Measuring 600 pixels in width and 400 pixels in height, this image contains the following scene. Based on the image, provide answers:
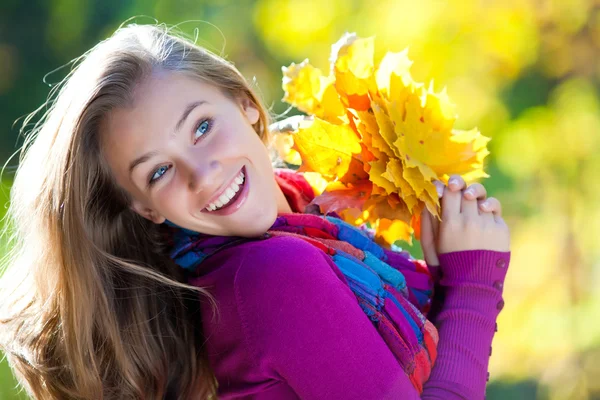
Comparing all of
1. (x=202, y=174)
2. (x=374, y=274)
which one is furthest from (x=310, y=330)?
(x=202, y=174)

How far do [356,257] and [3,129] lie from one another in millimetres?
2313

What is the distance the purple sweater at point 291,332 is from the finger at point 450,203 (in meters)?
0.30

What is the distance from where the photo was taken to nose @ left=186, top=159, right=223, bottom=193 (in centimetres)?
109

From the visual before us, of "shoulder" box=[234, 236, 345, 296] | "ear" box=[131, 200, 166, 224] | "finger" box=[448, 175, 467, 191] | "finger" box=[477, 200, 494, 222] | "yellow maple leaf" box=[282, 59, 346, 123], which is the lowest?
"shoulder" box=[234, 236, 345, 296]

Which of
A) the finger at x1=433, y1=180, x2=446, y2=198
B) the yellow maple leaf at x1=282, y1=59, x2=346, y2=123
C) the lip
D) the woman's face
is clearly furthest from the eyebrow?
the finger at x1=433, y1=180, x2=446, y2=198

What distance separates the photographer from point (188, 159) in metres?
1.10

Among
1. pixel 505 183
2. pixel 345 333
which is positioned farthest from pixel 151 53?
pixel 505 183

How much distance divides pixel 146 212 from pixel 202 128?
7.7 inches

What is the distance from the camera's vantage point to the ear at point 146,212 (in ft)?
3.96

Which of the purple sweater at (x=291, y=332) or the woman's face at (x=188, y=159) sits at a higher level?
the woman's face at (x=188, y=159)

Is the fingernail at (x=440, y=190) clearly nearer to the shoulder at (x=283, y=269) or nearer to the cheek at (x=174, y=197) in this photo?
the shoulder at (x=283, y=269)

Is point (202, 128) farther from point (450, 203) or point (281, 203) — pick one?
point (450, 203)

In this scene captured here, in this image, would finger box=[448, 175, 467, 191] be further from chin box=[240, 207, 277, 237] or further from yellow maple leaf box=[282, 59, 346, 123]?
chin box=[240, 207, 277, 237]

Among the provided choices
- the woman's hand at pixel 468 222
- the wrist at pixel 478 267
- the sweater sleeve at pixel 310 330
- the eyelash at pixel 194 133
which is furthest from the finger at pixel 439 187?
the eyelash at pixel 194 133
